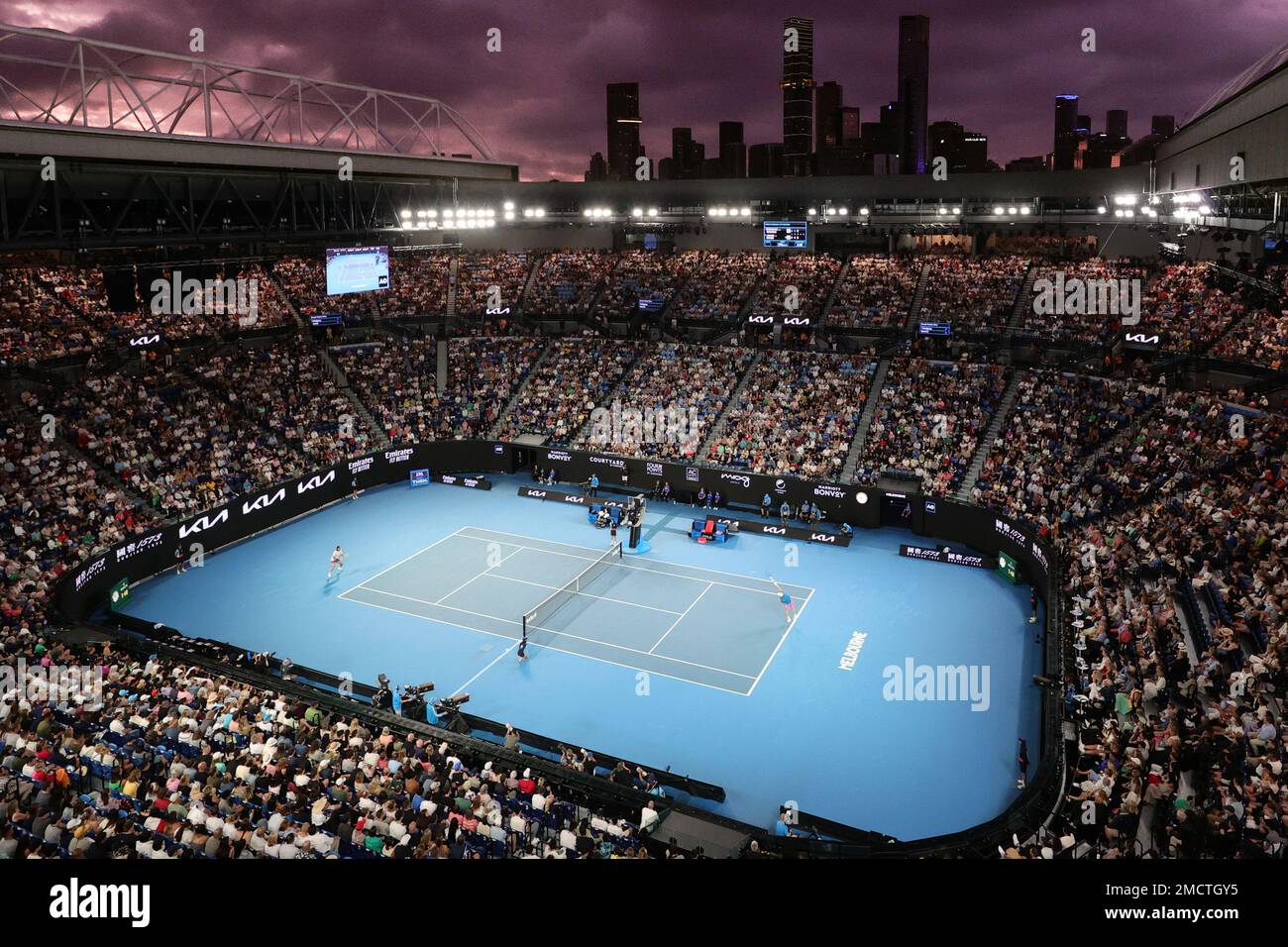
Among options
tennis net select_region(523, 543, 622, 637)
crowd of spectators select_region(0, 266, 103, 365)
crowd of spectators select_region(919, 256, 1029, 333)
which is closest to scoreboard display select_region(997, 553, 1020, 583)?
tennis net select_region(523, 543, 622, 637)

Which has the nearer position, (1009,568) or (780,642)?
(780,642)

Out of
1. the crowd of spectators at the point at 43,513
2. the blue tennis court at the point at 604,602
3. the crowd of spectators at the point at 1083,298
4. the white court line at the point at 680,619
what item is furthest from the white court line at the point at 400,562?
the crowd of spectators at the point at 1083,298

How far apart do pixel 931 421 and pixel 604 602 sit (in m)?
19.2

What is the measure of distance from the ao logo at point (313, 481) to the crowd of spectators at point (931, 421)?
25.4 m

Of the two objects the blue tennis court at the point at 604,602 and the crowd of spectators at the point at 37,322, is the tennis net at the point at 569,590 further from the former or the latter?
the crowd of spectators at the point at 37,322

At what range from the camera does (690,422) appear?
4494 cm

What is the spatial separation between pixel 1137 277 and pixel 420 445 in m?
39.8

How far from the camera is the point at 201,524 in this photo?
34.8 m

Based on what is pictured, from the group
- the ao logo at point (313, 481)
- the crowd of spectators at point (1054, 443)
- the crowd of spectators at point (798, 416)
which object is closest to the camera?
the crowd of spectators at point (1054, 443)

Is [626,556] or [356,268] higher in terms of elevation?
[356,268]

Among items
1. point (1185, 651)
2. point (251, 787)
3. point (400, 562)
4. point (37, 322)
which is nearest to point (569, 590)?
point (400, 562)

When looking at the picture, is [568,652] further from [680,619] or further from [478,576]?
[478,576]

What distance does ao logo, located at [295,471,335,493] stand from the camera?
→ 40062 mm

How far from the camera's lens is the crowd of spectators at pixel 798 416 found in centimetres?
4081
